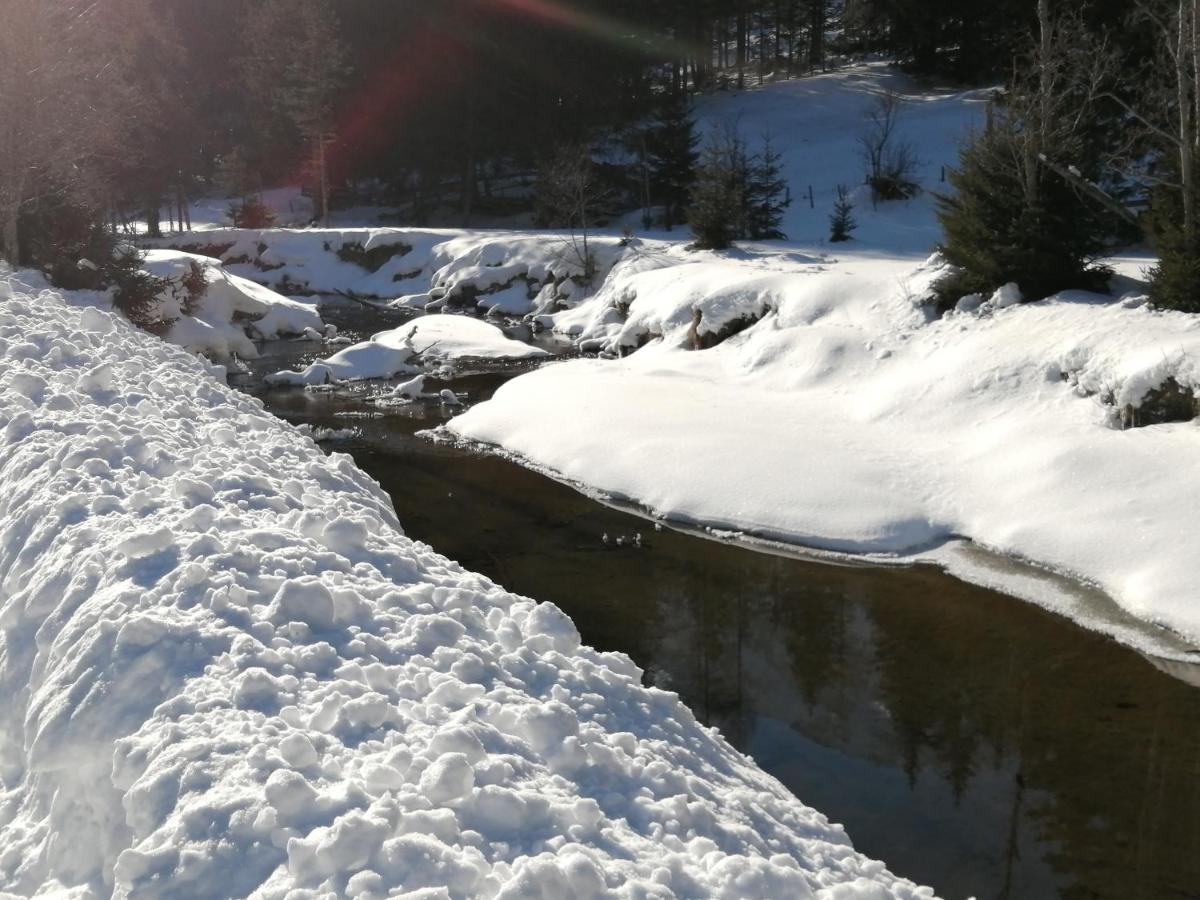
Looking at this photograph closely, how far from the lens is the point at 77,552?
5.91 m

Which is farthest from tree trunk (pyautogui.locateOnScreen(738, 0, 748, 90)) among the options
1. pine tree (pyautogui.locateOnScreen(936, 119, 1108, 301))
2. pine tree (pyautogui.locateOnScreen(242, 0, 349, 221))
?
pine tree (pyautogui.locateOnScreen(936, 119, 1108, 301))

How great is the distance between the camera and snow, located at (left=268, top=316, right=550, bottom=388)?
20484 mm

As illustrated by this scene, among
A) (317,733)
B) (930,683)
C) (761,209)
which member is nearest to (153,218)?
(761,209)

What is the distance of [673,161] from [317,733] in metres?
33.9

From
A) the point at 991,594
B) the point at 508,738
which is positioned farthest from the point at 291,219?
the point at 508,738

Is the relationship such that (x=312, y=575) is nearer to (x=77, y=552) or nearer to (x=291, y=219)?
(x=77, y=552)

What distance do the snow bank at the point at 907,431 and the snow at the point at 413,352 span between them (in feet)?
12.4

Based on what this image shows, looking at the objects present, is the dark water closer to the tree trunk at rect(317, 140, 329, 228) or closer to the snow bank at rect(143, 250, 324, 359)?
the snow bank at rect(143, 250, 324, 359)

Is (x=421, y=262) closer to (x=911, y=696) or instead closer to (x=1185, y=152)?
(x=1185, y=152)

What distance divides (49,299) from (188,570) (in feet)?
41.2

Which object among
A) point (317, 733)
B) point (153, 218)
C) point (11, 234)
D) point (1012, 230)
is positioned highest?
point (153, 218)

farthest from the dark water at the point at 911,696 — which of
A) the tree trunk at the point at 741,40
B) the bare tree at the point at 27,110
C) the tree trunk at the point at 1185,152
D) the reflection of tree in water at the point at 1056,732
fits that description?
the tree trunk at the point at 741,40

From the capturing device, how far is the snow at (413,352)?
20.5m

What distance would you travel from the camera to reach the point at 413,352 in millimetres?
22250
